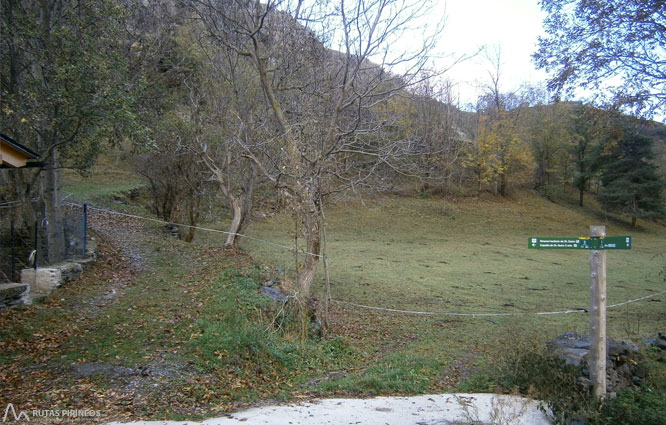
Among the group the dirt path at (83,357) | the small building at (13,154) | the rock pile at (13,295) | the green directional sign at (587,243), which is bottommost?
the dirt path at (83,357)

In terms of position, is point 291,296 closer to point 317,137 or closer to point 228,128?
point 317,137

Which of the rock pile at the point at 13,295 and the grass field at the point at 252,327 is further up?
the rock pile at the point at 13,295

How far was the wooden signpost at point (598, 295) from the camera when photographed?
16.0 ft

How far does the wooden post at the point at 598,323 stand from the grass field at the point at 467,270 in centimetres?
143

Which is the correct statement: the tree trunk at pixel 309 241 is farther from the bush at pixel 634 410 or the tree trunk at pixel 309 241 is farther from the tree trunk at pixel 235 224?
the tree trunk at pixel 235 224

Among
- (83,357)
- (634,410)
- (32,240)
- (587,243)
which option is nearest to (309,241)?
(83,357)

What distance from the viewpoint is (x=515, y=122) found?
44562 millimetres

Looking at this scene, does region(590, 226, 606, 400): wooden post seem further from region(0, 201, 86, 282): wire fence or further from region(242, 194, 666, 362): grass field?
region(0, 201, 86, 282): wire fence

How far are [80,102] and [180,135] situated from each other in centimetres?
691

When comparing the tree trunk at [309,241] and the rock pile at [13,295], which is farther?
the tree trunk at [309,241]

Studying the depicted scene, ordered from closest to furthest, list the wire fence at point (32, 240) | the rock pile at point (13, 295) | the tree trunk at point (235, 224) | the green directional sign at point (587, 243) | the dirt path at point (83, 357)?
the dirt path at point (83, 357), the green directional sign at point (587, 243), the rock pile at point (13, 295), the wire fence at point (32, 240), the tree trunk at point (235, 224)

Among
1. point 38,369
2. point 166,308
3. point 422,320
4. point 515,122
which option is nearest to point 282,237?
point 422,320

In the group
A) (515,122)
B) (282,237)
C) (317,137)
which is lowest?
(282,237)

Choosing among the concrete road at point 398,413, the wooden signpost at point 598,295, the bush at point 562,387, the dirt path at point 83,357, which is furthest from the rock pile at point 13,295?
the wooden signpost at point 598,295
